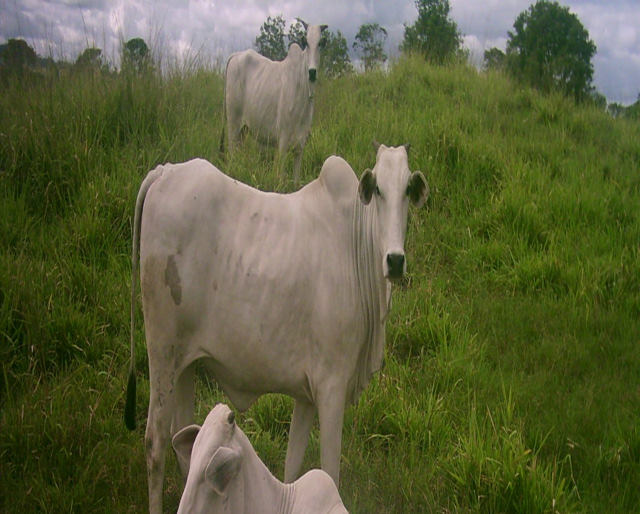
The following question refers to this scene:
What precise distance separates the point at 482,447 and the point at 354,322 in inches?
38.1

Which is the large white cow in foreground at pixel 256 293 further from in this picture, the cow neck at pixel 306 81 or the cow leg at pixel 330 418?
the cow neck at pixel 306 81

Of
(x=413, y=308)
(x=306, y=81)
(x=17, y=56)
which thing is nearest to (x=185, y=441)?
(x=413, y=308)

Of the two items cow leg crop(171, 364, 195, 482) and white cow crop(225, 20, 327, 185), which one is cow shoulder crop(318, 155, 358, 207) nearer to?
cow leg crop(171, 364, 195, 482)

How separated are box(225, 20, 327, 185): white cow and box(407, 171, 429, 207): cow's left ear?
2.99 metres

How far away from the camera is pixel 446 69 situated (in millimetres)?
6930

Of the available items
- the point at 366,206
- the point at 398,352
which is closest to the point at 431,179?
the point at 398,352

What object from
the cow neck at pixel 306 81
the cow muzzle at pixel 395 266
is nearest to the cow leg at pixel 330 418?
the cow muzzle at pixel 395 266

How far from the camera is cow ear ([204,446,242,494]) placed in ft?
4.28

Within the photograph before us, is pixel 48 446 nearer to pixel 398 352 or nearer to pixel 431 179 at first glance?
pixel 398 352

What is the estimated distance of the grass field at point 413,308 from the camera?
8.99ft

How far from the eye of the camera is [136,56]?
431 centimetres

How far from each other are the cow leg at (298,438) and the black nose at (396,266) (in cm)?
72

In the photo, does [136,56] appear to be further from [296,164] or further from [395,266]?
[395,266]

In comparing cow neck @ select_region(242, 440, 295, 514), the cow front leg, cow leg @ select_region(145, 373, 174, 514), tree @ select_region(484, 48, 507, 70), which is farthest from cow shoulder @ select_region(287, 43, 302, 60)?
cow neck @ select_region(242, 440, 295, 514)
